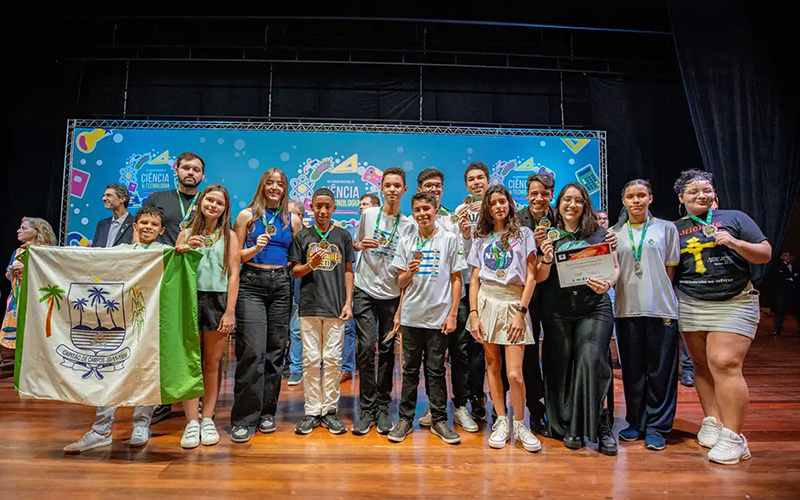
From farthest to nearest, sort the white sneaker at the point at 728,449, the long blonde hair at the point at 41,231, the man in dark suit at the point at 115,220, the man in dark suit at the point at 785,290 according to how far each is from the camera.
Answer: the man in dark suit at the point at 785,290, the long blonde hair at the point at 41,231, the man in dark suit at the point at 115,220, the white sneaker at the point at 728,449

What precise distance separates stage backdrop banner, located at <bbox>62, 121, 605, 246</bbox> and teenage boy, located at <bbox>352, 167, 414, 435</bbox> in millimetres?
3582

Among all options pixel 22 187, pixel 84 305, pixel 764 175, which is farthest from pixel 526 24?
pixel 22 187

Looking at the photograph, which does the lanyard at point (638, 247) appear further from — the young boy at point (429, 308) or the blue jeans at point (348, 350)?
the blue jeans at point (348, 350)

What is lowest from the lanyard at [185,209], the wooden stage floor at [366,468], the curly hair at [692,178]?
the wooden stage floor at [366,468]

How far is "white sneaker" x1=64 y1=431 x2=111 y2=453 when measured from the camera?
2660mm

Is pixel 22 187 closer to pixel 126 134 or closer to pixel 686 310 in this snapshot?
pixel 126 134

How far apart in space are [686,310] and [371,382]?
207cm

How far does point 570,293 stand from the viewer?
2.89 m

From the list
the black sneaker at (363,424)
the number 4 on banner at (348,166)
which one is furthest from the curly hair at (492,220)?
the number 4 on banner at (348,166)

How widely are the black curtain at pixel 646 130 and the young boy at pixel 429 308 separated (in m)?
5.55

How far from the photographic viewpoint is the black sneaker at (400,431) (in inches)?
113

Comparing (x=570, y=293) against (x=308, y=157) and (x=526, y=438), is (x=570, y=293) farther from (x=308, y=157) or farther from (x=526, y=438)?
(x=308, y=157)

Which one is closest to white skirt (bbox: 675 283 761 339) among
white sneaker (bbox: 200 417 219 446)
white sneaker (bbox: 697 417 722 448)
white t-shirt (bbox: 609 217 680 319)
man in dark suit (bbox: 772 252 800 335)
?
white t-shirt (bbox: 609 217 680 319)

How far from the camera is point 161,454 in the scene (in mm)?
2664
